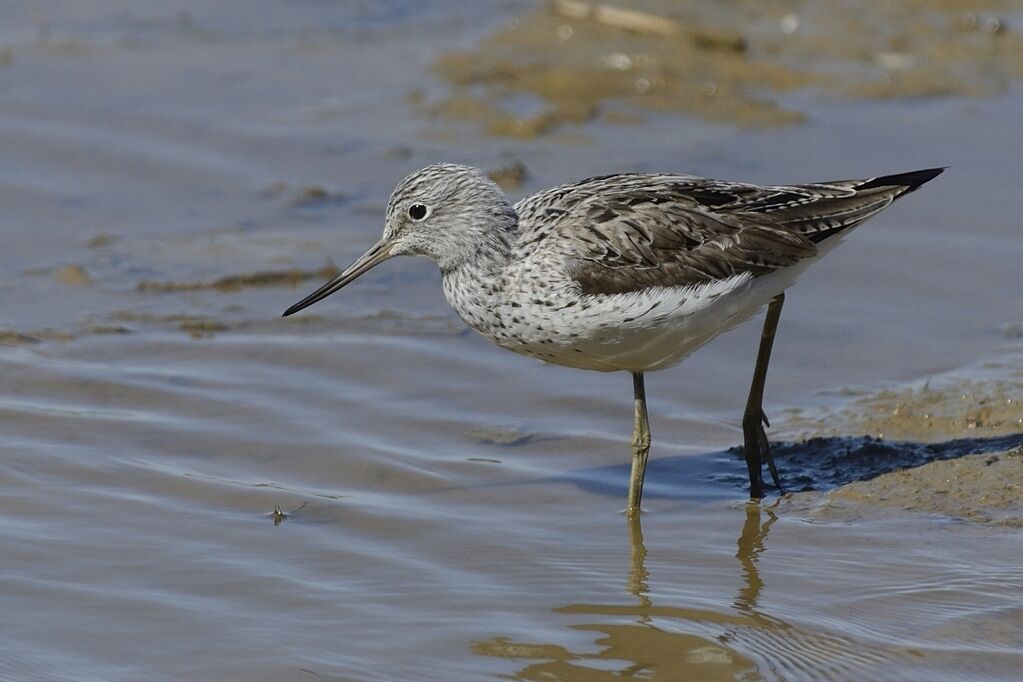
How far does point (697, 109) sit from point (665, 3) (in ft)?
6.95

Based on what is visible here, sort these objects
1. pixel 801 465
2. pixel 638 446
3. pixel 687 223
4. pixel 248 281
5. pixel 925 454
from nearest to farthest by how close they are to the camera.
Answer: pixel 687 223, pixel 638 446, pixel 925 454, pixel 801 465, pixel 248 281

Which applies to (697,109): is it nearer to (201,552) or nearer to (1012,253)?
(1012,253)

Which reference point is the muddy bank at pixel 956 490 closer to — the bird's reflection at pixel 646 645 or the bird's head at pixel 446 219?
the bird's reflection at pixel 646 645

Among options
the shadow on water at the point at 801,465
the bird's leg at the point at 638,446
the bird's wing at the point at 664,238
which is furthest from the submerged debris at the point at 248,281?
the bird's leg at the point at 638,446

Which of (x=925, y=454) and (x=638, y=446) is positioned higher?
(x=638, y=446)

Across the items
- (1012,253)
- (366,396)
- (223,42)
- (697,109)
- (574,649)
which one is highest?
(223,42)

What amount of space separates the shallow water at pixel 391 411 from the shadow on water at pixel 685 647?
0.02 m

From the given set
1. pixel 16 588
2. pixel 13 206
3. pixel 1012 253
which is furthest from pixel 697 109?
pixel 16 588

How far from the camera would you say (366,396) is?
30.6 feet

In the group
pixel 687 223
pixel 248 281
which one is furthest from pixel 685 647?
pixel 248 281

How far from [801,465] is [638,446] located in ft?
3.26

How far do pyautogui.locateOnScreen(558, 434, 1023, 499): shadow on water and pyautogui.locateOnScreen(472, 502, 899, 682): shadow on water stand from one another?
48.5 inches

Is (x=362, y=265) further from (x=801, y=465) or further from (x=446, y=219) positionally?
(x=801, y=465)

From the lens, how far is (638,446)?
8.17 meters
